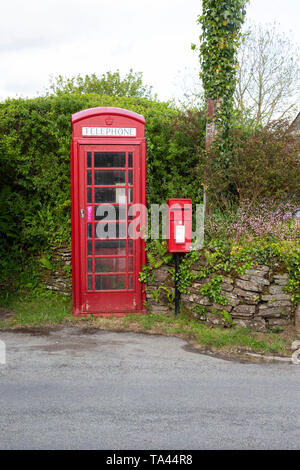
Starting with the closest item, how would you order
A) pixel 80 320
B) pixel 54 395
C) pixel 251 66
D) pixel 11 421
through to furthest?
pixel 11 421 < pixel 54 395 < pixel 80 320 < pixel 251 66

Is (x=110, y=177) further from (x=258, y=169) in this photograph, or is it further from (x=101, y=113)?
(x=258, y=169)

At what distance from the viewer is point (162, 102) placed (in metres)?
9.23

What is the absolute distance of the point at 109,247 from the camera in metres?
6.50

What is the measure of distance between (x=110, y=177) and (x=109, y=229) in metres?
0.76

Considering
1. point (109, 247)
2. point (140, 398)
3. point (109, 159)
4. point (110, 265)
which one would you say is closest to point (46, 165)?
point (109, 159)

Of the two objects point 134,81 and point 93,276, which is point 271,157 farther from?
point 134,81

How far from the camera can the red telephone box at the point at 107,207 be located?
6277mm

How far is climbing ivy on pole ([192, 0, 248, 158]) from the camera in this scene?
7.17 m

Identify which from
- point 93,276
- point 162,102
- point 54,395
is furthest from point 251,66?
point 54,395

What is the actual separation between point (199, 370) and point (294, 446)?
1.53 m

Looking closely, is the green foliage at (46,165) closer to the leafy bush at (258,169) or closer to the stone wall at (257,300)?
the leafy bush at (258,169)
